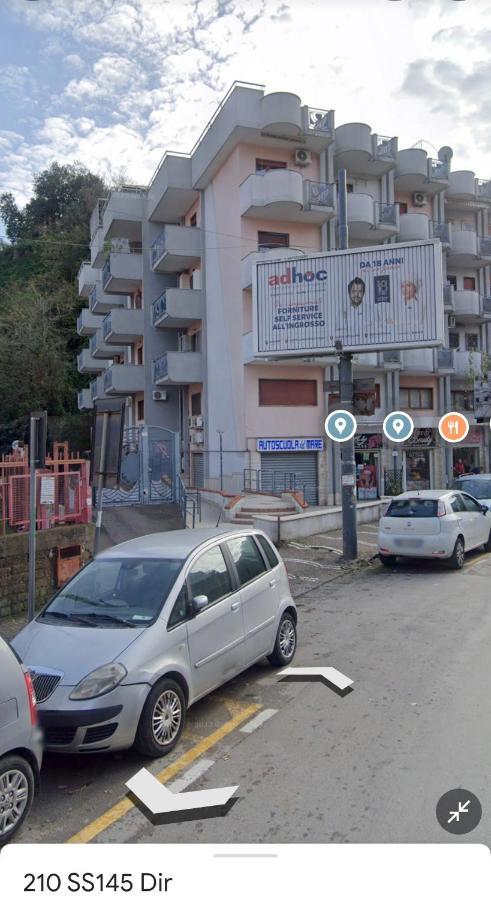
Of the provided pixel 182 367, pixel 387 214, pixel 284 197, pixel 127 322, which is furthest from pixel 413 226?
pixel 127 322

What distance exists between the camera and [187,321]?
27750 mm

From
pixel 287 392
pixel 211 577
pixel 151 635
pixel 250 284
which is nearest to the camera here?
pixel 151 635

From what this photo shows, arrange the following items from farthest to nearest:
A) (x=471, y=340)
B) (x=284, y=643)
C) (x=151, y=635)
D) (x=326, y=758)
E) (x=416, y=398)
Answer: (x=471, y=340), (x=416, y=398), (x=284, y=643), (x=151, y=635), (x=326, y=758)

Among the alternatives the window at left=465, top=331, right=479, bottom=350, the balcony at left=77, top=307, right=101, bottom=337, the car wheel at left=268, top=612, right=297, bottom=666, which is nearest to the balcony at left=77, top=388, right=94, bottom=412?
the balcony at left=77, top=307, right=101, bottom=337

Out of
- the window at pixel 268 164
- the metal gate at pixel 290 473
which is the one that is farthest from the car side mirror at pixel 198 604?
the window at pixel 268 164

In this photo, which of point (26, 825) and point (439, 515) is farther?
point (439, 515)

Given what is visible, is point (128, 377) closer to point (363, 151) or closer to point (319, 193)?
point (319, 193)

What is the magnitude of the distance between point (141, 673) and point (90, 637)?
1.90 feet

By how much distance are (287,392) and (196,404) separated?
5073 millimetres

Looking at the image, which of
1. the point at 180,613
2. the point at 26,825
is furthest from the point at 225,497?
the point at 26,825

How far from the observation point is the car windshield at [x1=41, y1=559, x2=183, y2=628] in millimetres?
5555

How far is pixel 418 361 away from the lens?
28297mm

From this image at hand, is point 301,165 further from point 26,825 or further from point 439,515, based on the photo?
point 26,825

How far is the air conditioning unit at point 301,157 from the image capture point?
80.7 ft
